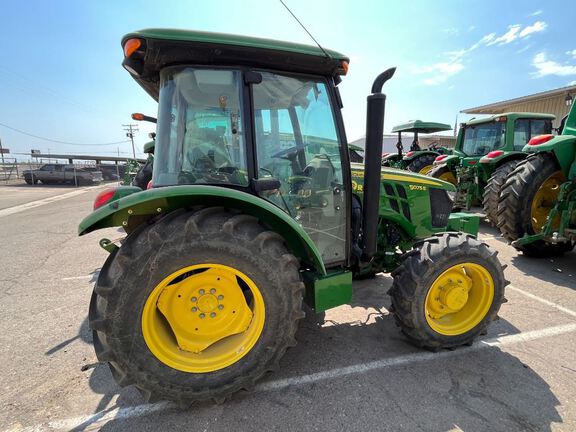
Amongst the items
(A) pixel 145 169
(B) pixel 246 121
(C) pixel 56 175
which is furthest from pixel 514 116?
(C) pixel 56 175

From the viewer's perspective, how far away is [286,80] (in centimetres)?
210

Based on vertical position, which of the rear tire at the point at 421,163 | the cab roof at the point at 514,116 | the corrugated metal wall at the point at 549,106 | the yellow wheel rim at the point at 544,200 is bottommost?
the yellow wheel rim at the point at 544,200

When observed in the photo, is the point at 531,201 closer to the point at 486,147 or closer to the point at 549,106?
the point at 486,147

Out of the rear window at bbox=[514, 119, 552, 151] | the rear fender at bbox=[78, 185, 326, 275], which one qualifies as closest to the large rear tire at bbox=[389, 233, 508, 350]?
the rear fender at bbox=[78, 185, 326, 275]

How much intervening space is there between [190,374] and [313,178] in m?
1.51

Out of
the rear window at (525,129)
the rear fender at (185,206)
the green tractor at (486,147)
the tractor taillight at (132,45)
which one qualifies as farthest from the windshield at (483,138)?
the tractor taillight at (132,45)

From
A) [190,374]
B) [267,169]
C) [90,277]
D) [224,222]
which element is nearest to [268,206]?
[224,222]

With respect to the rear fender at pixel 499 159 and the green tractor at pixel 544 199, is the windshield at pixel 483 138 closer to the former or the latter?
the rear fender at pixel 499 159

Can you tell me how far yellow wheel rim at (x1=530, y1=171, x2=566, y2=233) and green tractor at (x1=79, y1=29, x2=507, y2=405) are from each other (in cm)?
279

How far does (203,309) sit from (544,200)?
499 cm

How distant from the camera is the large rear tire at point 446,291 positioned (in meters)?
2.25

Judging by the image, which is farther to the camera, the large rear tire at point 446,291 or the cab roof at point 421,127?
the cab roof at point 421,127

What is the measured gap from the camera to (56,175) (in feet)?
64.0

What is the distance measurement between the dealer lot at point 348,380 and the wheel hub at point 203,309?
0.43m
